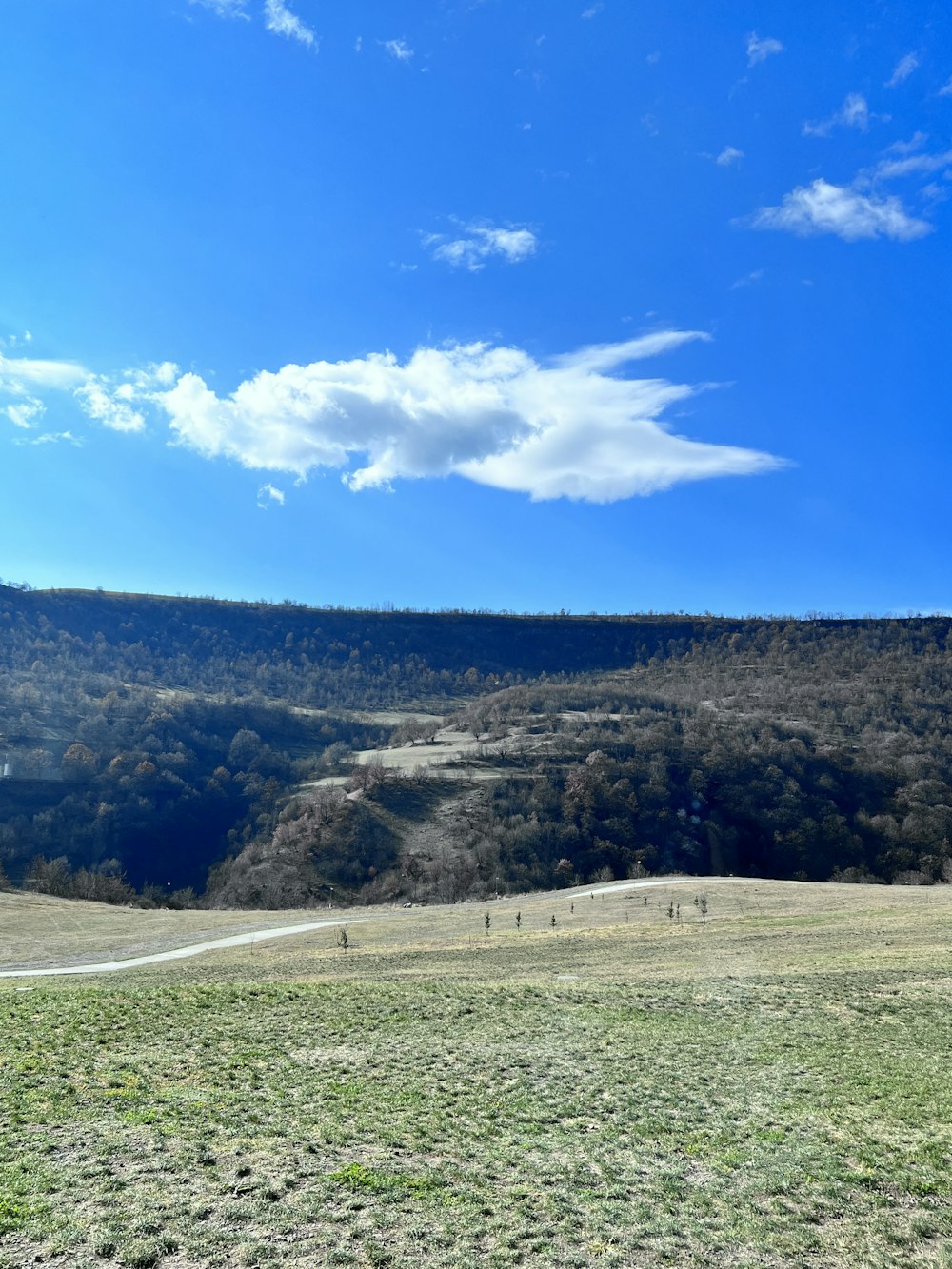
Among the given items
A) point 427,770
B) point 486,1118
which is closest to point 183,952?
point 486,1118

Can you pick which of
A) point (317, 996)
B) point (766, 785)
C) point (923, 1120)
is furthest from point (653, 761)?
point (923, 1120)

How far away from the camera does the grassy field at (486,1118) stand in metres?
7.59

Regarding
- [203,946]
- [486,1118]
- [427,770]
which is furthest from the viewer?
[427,770]

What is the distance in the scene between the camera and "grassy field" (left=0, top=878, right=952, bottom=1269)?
759cm

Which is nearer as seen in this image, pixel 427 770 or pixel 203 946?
pixel 203 946

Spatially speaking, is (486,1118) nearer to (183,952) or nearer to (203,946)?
(183,952)

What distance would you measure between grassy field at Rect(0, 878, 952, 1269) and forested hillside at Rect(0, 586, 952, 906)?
4338 cm

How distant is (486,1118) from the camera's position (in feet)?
36.2

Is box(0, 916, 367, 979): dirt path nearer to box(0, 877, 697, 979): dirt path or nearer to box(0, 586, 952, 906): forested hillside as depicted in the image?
box(0, 877, 697, 979): dirt path

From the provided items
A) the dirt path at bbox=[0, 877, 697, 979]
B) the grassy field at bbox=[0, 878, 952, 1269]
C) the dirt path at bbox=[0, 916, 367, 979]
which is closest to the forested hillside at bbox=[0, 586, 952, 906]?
the dirt path at bbox=[0, 877, 697, 979]

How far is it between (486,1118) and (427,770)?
7684cm

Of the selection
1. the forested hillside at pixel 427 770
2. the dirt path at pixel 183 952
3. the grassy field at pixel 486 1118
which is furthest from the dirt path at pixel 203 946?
the forested hillside at pixel 427 770

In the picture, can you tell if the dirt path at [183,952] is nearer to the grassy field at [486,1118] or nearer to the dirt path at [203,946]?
the dirt path at [203,946]

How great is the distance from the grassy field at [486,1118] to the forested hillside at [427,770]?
43.4m
